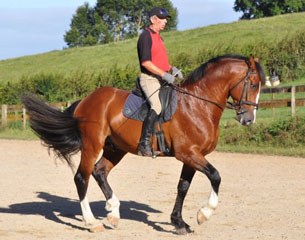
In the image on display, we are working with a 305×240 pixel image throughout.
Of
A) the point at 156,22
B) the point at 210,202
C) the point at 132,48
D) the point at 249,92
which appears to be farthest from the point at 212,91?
the point at 132,48

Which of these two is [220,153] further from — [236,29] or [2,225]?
[236,29]

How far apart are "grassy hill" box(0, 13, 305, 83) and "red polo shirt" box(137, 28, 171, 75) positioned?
41270mm

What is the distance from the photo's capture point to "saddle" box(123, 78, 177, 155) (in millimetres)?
8992

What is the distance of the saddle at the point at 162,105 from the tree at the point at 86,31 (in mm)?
94900

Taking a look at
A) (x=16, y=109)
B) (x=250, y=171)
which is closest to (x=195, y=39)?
(x=16, y=109)

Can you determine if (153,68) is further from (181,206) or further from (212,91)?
(181,206)

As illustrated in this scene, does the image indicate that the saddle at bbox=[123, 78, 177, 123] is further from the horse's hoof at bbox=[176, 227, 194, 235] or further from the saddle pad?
the horse's hoof at bbox=[176, 227, 194, 235]

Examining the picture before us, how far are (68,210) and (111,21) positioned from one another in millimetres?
99976

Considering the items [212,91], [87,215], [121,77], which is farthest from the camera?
[121,77]

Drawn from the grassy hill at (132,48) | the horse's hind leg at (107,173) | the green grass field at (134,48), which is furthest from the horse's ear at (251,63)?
the grassy hill at (132,48)

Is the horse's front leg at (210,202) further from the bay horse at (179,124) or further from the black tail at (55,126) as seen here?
the black tail at (55,126)

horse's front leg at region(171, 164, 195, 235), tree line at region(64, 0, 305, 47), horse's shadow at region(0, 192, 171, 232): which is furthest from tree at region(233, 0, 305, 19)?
horse's front leg at region(171, 164, 195, 235)

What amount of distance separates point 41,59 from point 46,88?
29864 millimetres

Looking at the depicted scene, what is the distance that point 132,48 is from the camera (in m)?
61.5
